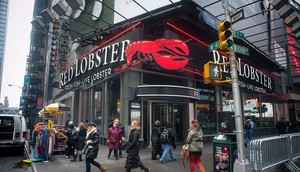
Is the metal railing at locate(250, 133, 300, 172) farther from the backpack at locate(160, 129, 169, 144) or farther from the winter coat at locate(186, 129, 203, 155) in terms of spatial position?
the backpack at locate(160, 129, 169, 144)

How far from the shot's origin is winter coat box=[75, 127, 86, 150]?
398 inches

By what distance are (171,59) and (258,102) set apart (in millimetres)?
14555

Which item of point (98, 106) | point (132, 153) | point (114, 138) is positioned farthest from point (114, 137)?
point (98, 106)

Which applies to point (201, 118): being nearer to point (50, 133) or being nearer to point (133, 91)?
point (133, 91)

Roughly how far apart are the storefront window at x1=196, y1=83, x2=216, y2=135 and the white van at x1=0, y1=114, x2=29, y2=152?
11243 millimetres

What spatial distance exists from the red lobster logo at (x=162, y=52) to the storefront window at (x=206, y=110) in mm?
5027

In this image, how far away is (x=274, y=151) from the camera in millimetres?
7012

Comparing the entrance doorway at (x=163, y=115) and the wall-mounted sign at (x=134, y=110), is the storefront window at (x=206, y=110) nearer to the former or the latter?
the entrance doorway at (x=163, y=115)

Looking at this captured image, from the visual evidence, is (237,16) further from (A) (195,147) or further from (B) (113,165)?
(B) (113,165)

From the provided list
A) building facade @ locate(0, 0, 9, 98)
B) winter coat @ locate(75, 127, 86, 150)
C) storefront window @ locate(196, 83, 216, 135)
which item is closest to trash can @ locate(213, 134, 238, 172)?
winter coat @ locate(75, 127, 86, 150)

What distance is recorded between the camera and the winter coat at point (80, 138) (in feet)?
33.1

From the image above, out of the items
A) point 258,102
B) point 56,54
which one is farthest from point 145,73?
point 56,54

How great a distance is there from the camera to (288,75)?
89.3 ft

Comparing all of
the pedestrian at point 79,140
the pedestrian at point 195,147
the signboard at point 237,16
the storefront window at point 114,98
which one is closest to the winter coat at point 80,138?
the pedestrian at point 79,140
